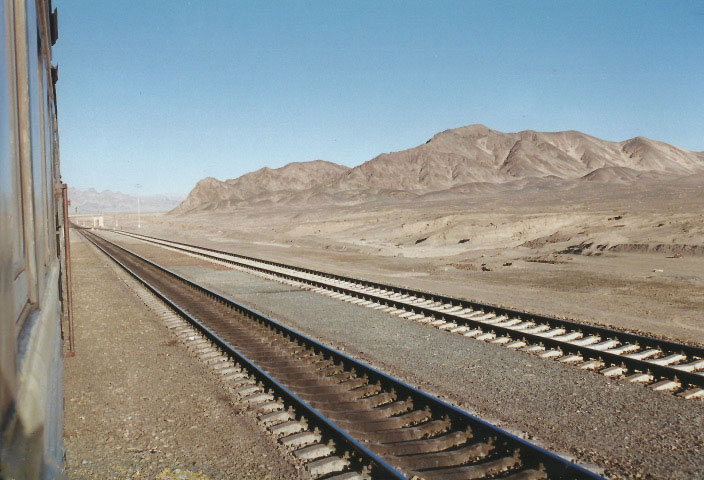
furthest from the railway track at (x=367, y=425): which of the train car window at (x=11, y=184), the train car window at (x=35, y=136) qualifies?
the train car window at (x=11, y=184)

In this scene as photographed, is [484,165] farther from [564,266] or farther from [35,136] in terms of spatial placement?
[35,136]

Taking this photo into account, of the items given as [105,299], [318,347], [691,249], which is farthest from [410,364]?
[691,249]

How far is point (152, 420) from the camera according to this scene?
23.3 ft

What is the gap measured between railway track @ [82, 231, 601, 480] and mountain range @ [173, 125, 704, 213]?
124484mm

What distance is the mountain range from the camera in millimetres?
144400

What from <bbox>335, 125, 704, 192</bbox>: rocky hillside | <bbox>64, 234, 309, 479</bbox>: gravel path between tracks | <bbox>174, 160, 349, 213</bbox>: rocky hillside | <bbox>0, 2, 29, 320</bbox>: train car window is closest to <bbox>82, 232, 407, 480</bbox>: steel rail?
<bbox>64, 234, 309, 479</bbox>: gravel path between tracks

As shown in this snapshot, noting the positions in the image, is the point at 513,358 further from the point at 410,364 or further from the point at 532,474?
the point at 532,474

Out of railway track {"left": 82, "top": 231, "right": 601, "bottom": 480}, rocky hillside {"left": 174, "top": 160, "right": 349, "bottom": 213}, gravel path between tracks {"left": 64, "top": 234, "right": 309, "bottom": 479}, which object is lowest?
gravel path between tracks {"left": 64, "top": 234, "right": 309, "bottom": 479}

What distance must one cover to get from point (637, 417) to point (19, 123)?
742 cm

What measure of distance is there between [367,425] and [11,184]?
18.1 ft

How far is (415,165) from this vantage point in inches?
6890

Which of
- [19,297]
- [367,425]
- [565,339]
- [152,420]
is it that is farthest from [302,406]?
[565,339]

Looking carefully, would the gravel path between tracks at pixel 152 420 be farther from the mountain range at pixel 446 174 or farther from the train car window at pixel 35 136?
the mountain range at pixel 446 174

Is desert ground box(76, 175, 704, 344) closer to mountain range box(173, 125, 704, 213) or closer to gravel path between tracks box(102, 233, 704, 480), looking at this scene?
gravel path between tracks box(102, 233, 704, 480)
